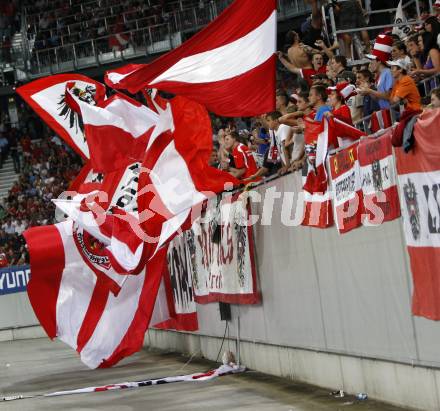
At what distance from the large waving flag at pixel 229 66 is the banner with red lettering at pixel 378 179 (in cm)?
203

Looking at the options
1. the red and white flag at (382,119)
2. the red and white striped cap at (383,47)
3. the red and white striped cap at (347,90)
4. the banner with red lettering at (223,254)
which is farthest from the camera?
the banner with red lettering at (223,254)

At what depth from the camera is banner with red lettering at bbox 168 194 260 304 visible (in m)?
13.8

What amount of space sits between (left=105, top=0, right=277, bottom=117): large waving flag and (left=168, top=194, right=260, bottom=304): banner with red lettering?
86.0 inches

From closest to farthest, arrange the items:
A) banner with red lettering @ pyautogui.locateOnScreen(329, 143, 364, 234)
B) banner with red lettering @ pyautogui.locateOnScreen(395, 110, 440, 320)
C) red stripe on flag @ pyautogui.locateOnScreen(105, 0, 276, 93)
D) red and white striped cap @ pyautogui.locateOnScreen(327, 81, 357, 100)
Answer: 1. banner with red lettering @ pyautogui.locateOnScreen(395, 110, 440, 320)
2. banner with red lettering @ pyautogui.locateOnScreen(329, 143, 364, 234)
3. red stripe on flag @ pyautogui.locateOnScreen(105, 0, 276, 93)
4. red and white striped cap @ pyautogui.locateOnScreen(327, 81, 357, 100)

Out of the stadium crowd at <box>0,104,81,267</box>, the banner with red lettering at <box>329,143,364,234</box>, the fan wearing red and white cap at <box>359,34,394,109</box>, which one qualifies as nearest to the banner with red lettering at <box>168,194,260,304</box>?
the fan wearing red and white cap at <box>359,34,394,109</box>

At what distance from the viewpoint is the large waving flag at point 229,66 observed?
11477 mm

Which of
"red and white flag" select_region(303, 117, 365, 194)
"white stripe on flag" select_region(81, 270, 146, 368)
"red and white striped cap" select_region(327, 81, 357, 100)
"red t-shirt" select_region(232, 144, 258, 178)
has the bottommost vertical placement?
"white stripe on flag" select_region(81, 270, 146, 368)

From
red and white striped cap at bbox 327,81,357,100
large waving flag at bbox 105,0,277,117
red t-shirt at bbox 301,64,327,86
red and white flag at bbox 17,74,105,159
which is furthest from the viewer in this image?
red and white flag at bbox 17,74,105,159

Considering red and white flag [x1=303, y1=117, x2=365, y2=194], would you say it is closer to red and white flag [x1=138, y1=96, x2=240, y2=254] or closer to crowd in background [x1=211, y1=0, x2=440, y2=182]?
crowd in background [x1=211, y1=0, x2=440, y2=182]

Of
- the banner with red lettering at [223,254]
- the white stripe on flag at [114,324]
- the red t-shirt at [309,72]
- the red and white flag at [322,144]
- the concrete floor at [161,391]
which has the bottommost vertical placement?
A: the concrete floor at [161,391]

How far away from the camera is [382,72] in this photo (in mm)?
12328

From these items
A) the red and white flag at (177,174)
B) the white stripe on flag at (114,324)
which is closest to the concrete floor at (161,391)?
the white stripe on flag at (114,324)

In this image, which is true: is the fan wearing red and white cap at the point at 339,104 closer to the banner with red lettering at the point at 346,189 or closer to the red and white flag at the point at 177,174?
the banner with red lettering at the point at 346,189

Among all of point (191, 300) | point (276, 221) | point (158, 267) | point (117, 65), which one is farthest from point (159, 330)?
point (117, 65)
